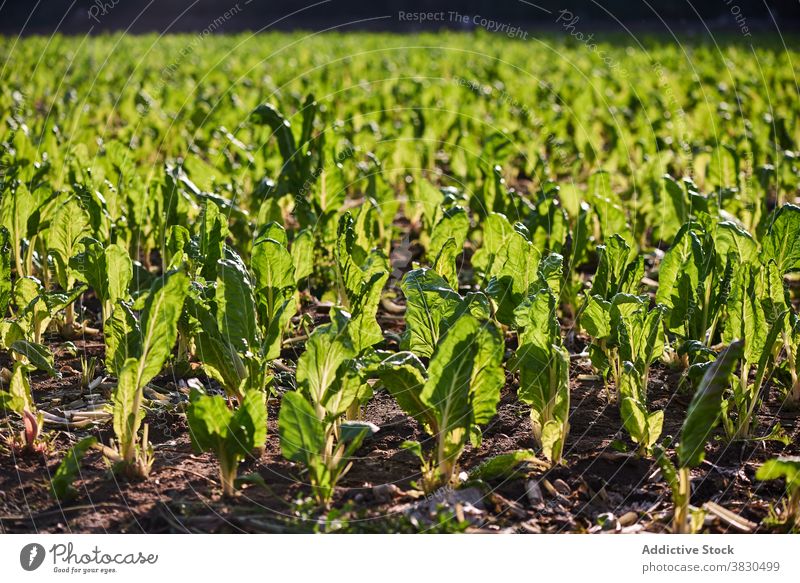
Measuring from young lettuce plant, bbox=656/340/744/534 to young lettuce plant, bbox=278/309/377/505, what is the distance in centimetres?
74

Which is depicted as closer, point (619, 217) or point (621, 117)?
point (619, 217)

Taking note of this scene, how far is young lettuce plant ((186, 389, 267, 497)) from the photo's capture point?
7.06 ft

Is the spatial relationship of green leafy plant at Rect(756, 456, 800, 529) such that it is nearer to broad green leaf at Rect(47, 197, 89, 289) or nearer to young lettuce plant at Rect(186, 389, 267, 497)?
young lettuce plant at Rect(186, 389, 267, 497)

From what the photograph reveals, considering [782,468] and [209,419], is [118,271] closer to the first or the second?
[209,419]

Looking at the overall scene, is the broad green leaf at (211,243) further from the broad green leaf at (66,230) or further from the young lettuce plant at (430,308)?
the young lettuce plant at (430,308)

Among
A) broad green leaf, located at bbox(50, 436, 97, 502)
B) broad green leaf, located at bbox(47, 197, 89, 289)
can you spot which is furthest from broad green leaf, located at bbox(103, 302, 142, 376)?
broad green leaf, located at bbox(47, 197, 89, 289)

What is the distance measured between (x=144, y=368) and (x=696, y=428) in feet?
4.55

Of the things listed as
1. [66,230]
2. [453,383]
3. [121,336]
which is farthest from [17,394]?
[453,383]

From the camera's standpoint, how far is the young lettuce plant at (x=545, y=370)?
2365 mm

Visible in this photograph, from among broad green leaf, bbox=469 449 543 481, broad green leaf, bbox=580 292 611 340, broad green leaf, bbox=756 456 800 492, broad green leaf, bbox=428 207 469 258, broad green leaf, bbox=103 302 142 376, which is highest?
broad green leaf, bbox=428 207 469 258

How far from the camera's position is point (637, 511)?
225 cm
